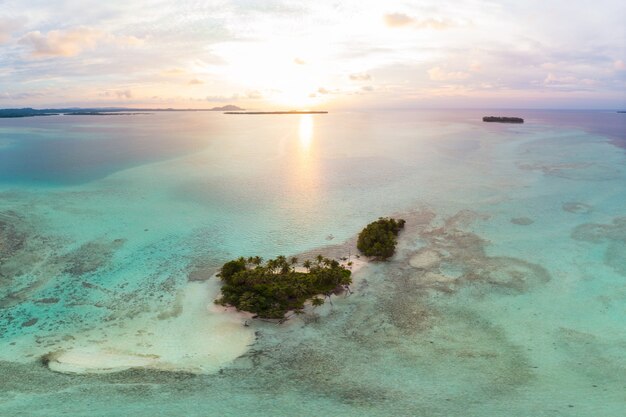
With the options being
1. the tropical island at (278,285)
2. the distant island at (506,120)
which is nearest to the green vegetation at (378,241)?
the tropical island at (278,285)

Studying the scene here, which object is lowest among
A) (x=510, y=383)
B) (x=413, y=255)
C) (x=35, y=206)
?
(x=510, y=383)

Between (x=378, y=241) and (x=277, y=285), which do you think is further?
(x=378, y=241)

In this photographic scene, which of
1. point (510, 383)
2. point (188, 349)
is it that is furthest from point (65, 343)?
point (510, 383)

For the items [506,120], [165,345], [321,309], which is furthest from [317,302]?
[506,120]

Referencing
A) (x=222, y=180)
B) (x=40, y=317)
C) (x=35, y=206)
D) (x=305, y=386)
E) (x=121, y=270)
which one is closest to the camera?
(x=305, y=386)

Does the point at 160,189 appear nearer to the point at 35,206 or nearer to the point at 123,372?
the point at 35,206

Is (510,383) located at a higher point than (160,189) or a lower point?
lower

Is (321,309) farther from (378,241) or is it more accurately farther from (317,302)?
(378,241)
